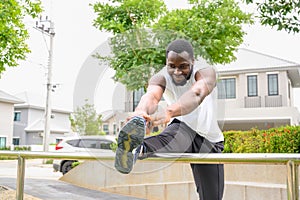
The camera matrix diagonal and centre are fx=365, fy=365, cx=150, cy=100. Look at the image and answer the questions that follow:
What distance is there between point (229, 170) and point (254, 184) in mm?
326

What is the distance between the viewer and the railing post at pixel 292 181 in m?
1.26

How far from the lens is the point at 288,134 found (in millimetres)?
3611

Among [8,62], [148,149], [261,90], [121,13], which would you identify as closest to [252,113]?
[261,90]

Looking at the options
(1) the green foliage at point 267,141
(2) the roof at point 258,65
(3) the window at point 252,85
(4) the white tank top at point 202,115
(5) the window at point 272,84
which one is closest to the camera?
(4) the white tank top at point 202,115

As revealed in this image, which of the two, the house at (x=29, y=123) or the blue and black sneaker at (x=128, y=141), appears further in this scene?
the house at (x=29, y=123)

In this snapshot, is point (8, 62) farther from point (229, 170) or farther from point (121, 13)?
point (229, 170)

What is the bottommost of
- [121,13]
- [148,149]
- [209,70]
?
[148,149]

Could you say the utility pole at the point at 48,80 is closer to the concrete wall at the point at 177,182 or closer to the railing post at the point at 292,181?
the concrete wall at the point at 177,182

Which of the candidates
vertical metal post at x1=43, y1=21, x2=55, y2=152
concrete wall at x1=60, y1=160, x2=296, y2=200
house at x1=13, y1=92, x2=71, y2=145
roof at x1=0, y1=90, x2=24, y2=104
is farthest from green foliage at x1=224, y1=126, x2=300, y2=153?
house at x1=13, y1=92, x2=71, y2=145

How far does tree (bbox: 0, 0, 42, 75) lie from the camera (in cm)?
431

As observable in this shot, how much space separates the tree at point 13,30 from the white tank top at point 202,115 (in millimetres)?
3352

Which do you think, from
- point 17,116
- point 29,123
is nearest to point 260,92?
point 29,123

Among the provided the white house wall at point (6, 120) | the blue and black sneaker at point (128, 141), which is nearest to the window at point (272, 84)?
the blue and black sneaker at point (128, 141)

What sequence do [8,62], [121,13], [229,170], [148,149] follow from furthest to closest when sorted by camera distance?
[121,13], [8,62], [229,170], [148,149]
